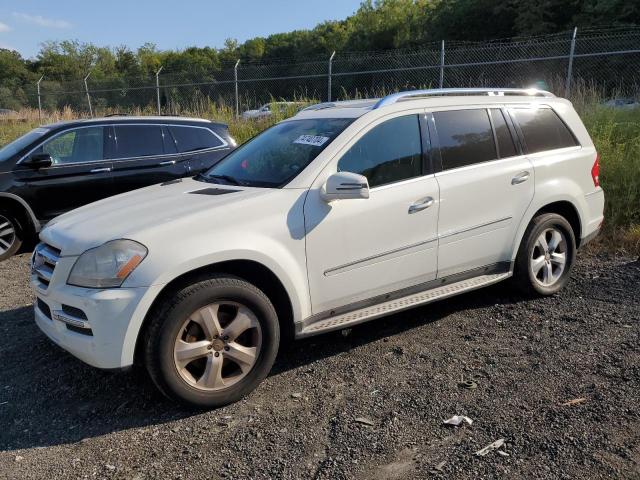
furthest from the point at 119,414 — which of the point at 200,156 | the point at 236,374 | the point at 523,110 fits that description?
the point at 200,156

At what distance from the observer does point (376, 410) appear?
3.28 metres

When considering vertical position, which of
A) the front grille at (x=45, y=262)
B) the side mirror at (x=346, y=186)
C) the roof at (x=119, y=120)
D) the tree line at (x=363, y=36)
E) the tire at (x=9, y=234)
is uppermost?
the tree line at (x=363, y=36)

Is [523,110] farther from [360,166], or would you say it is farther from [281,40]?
[281,40]

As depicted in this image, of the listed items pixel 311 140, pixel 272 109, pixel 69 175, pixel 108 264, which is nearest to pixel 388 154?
pixel 311 140

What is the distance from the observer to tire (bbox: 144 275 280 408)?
3143 mm

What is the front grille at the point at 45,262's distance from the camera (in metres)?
3.42

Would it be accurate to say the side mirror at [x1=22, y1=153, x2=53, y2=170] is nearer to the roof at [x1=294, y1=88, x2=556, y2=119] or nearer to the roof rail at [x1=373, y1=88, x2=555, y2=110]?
the roof at [x1=294, y1=88, x2=556, y2=119]

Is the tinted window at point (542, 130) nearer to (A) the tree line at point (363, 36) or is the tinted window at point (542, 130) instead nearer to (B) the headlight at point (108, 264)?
(B) the headlight at point (108, 264)

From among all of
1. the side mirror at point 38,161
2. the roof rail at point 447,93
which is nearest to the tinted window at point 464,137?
the roof rail at point 447,93

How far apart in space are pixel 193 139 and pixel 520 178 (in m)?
4.89

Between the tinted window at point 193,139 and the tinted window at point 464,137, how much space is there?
4.48m

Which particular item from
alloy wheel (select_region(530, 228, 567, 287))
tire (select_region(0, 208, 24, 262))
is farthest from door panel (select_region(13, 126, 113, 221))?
alloy wheel (select_region(530, 228, 567, 287))

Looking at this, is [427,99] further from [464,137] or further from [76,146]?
[76,146]

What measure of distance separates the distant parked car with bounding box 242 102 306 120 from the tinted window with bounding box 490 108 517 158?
8.39 metres
